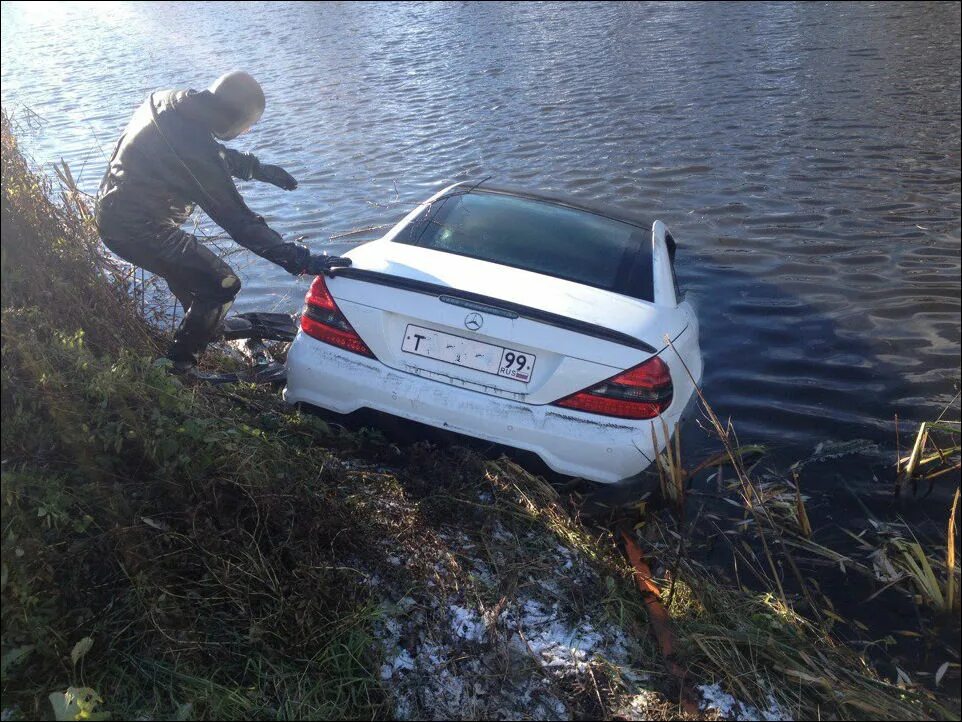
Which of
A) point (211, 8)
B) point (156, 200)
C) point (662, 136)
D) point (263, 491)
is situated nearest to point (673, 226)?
point (662, 136)

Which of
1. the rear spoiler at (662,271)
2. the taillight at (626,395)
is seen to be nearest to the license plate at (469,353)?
the taillight at (626,395)

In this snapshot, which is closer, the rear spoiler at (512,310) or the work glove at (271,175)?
the rear spoiler at (512,310)

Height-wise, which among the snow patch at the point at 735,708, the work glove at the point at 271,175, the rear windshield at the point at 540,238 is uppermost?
the work glove at the point at 271,175

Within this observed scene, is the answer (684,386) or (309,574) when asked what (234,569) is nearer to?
(309,574)

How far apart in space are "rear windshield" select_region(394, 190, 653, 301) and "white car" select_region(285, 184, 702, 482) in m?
0.02

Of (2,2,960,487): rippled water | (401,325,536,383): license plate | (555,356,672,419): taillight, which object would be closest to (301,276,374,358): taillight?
(401,325,536,383): license plate

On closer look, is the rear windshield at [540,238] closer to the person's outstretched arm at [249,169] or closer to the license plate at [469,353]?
the license plate at [469,353]

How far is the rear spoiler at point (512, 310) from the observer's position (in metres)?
3.81

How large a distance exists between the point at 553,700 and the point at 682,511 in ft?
4.95

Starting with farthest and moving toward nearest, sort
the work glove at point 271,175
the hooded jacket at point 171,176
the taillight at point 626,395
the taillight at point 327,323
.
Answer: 1. the work glove at point 271,175
2. the hooded jacket at point 171,176
3. the taillight at point 327,323
4. the taillight at point 626,395

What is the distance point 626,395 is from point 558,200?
1.85 metres

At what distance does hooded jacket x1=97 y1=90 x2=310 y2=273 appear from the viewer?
456 centimetres

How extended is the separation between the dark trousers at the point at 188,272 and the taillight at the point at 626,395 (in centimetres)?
228

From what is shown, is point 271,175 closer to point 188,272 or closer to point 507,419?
point 188,272
